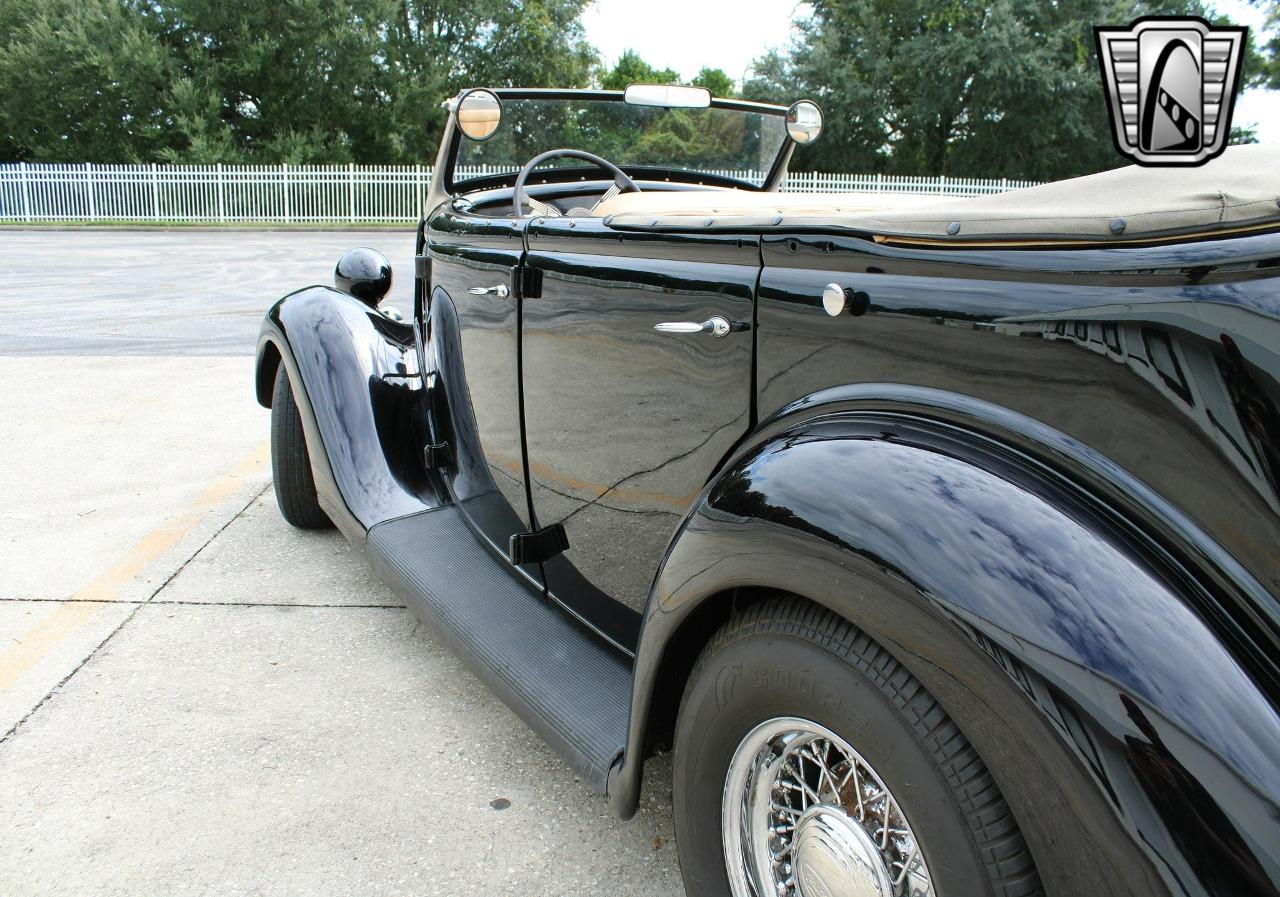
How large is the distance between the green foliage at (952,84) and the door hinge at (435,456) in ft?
81.5

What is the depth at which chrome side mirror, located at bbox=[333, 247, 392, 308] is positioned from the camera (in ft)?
12.8

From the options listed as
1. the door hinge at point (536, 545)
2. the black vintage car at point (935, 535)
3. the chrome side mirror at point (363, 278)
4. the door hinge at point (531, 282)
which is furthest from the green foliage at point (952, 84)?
the black vintage car at point (935, 535)

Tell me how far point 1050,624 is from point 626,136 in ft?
8.56

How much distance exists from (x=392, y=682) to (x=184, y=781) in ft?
1.97

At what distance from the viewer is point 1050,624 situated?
3.39ft

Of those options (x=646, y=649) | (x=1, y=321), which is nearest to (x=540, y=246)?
(x=646, y=649)

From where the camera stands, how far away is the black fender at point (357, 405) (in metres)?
2.95

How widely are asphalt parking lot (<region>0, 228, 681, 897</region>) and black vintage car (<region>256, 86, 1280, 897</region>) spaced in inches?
12.8

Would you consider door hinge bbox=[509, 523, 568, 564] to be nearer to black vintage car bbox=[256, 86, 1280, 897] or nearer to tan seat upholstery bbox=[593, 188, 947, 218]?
black vintage car bbox=[256, 86, 1280, 897]

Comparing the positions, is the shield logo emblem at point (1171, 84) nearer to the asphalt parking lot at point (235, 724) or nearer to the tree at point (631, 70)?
the asphalt parking lot at point (235, 724)

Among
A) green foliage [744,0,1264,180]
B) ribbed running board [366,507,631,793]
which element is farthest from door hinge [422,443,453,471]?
green foliage [744,0,1264,180]

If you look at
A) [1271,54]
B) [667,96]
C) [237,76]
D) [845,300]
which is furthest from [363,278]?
[237,76]

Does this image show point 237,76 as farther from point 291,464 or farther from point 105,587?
point 105,587

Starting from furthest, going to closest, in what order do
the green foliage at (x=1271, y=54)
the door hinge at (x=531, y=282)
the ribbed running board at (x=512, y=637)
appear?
the green foliage at (x=1271, y=54) → the door hinge at (x=531, y=282) → the ribbed running board at (x=512, y=637)
